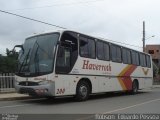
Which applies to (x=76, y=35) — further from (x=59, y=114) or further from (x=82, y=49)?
(x=59, y=114)

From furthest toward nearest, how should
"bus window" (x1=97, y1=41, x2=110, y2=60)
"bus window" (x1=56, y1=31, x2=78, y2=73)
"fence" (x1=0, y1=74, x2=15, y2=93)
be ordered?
"fence" (x1=0, y1=74, x2=15, y2=93), "bus window" (x1=97, y1=41, x2=110, y2=60), "bus window" (x1=56, y1=31, x2=78, y2=73)

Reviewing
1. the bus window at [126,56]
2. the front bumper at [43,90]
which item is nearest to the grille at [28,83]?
the front bumper at [43,90]

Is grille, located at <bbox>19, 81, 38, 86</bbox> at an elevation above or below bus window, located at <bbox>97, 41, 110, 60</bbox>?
below

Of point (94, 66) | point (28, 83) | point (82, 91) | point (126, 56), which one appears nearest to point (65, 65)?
point (28, 83)

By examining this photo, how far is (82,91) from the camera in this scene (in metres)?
18.4

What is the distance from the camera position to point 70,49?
1748cm

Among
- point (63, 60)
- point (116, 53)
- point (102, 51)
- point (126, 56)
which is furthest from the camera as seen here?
point (126, 56)

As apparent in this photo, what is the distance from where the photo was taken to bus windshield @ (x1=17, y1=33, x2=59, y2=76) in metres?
16.4

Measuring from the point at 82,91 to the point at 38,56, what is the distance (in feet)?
10.1

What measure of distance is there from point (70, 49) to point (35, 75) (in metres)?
2.20

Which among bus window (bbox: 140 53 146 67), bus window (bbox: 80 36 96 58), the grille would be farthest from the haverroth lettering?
bus window (bbox: 140 53 146 67)

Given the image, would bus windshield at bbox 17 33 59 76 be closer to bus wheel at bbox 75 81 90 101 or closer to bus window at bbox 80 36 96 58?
bus window at bbox 80 36 96 58

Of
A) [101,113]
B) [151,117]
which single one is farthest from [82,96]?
[151,117]

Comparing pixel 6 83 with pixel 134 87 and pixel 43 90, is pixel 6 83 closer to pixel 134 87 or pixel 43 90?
pixel 43 90
